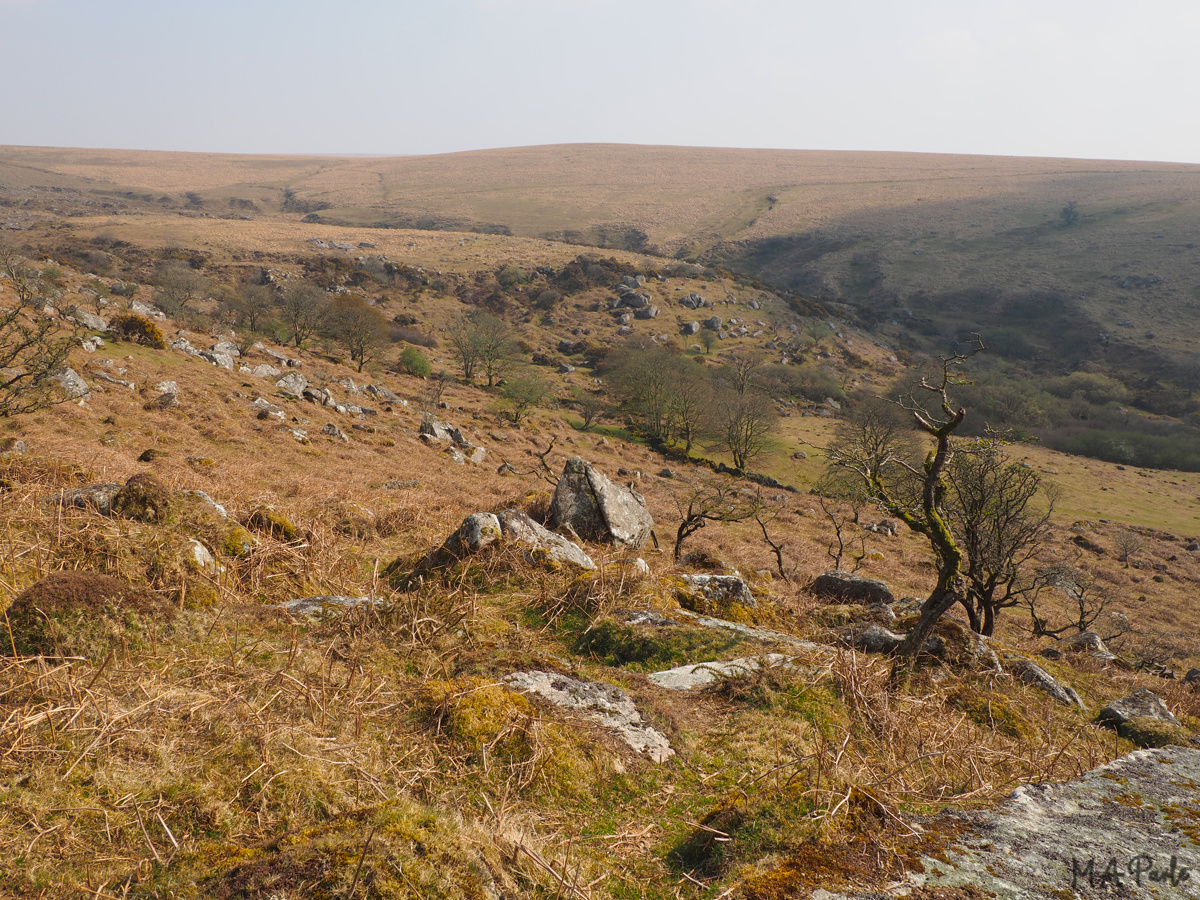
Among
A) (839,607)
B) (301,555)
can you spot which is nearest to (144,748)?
(301,555)

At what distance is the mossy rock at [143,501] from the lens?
6496 millimetres

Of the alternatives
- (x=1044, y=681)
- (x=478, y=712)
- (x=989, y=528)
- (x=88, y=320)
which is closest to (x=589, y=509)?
(x=1044, y=681)

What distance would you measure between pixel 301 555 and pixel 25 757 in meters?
4.49

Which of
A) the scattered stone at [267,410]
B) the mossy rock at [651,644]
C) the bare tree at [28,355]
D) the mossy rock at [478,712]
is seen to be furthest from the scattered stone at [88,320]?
the mossy rock at [478,712]

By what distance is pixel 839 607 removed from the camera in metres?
8.43

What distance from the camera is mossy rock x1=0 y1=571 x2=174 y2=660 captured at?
406 cm

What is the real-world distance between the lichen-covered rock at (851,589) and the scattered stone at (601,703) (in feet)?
20.8

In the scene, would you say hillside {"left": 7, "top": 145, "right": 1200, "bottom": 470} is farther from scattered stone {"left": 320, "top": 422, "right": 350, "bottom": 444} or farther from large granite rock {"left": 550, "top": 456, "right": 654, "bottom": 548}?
large granite rock {"left": 550, "top": 456, "right": 654, "bottom": 548}

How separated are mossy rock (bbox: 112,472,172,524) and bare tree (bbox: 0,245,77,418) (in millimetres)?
4874

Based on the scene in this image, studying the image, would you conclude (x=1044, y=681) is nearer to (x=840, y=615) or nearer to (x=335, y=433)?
(x=840, y=615)

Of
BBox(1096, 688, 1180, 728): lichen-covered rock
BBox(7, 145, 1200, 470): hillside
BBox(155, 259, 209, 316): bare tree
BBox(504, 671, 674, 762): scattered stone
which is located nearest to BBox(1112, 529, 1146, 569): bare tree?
BBox(7, 145, 1200, 470): hillside

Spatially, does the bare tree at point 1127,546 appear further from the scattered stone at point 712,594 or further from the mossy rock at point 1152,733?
the scattered stone at point 712,594

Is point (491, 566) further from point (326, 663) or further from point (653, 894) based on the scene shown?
A: point (653, 894)

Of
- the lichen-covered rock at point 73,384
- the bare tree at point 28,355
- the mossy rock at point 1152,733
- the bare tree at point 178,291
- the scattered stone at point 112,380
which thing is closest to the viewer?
the mossy rock at point 1152,733
